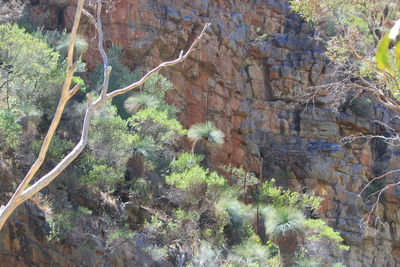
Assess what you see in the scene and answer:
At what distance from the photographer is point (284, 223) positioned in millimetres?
15141

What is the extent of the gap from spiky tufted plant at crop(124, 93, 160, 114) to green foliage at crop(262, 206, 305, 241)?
15.8 ft

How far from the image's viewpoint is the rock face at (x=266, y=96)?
19.5 metres

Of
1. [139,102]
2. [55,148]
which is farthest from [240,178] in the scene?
[55,148]

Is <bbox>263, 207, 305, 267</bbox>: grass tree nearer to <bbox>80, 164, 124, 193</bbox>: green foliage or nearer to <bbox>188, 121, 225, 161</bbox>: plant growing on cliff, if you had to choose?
<bbox>188, 121, 225, 161</bbox>: plant growing on cliff

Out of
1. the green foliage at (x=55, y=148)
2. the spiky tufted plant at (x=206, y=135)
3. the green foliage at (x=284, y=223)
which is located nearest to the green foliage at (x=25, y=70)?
the green foliage at (x=55, y=148)

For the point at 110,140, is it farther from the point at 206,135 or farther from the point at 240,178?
the point at 240,178

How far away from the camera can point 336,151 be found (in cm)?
2261

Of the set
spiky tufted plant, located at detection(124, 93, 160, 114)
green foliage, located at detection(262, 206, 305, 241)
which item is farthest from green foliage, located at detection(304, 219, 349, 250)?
spiky tufted plant, located at detection(124, 93, 160, 114)

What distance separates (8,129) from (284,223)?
26.2 feet

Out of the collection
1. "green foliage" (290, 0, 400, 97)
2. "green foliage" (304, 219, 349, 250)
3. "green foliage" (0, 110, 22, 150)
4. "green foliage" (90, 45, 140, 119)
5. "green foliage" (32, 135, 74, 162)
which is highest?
"green foliage" (290, 0, 400, 97)

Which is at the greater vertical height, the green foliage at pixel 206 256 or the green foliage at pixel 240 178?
the green foliage at pixel 240 178

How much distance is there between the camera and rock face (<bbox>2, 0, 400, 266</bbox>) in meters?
19.5

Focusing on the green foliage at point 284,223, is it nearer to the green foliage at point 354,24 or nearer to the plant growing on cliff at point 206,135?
the plant growing on cliff at point 206,135

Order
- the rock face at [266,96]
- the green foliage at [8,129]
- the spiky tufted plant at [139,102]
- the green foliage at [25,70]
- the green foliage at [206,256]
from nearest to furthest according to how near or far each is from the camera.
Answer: the green foliage at [8,129] → the green foliage at [206,256] → the green foliage at [25,70] → the spiky tufted plant at [139,102] → the rock face at [266,96]
